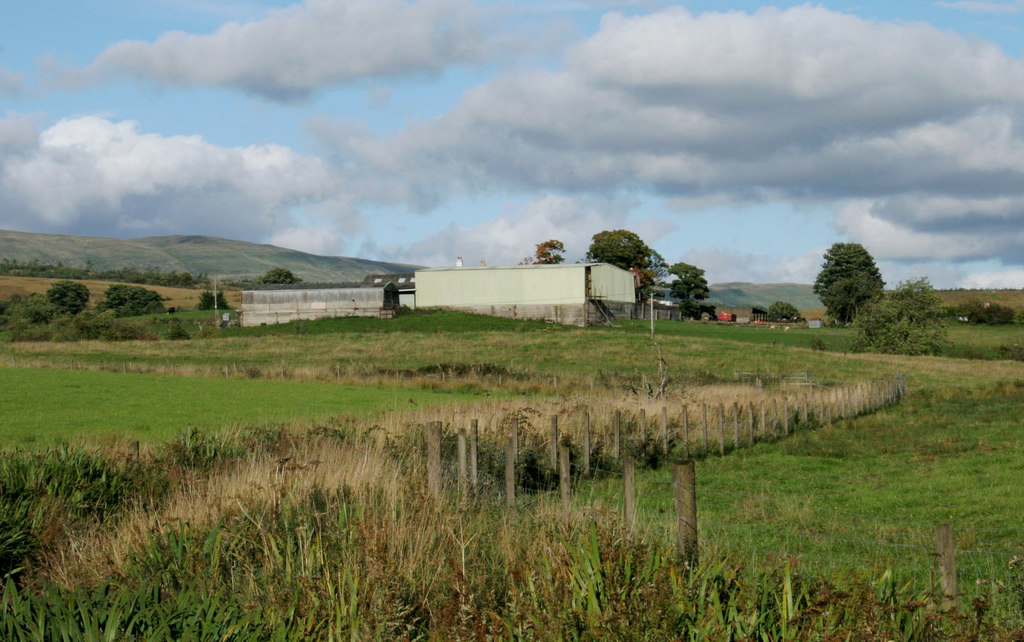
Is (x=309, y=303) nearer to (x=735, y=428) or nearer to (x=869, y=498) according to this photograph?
(x=735, y=428)

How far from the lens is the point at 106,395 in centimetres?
3183

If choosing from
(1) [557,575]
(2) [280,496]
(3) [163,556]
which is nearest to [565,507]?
(1) [557,575]

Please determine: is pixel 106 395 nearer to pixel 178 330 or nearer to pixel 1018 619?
pixel 1018 619

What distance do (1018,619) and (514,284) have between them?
8554cm

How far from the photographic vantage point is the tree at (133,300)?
129500 mm

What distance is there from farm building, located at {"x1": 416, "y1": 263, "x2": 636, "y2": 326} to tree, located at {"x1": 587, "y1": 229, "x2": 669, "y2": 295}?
25.5 m

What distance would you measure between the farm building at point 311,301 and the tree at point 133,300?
34.8 meters

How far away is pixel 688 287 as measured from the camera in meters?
136

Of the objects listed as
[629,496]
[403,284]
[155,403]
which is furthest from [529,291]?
[629,496]

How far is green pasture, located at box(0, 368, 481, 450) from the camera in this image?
71.0 ft

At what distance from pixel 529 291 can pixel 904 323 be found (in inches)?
1389

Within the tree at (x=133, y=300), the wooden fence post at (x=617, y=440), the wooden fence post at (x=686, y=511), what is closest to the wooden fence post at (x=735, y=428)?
the wooden fence post at (x=617, y=440)

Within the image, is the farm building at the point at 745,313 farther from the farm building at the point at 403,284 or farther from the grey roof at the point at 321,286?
the grey roof at the point at 321,286

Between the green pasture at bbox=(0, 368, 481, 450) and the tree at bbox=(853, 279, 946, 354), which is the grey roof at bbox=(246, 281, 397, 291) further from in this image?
the green pasture at bbox=(0, 368, 481, 450)
